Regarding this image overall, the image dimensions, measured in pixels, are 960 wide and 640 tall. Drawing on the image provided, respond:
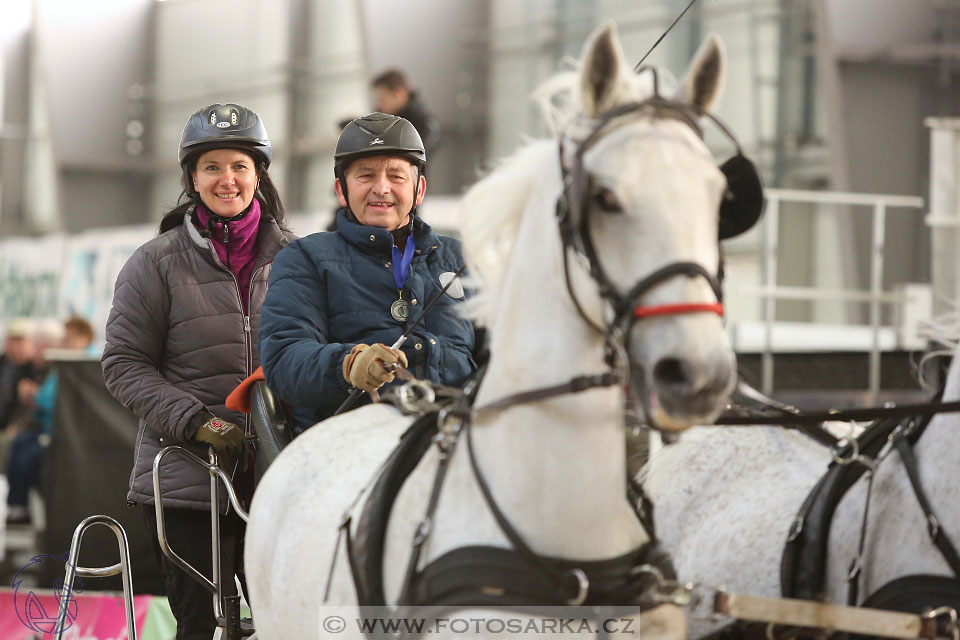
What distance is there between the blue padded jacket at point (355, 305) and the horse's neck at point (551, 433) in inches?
35.1

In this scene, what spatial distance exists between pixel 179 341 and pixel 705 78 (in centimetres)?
221

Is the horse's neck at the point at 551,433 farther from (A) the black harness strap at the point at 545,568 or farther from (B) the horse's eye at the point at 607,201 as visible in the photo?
(B) the horse's eye at the point at 607,201

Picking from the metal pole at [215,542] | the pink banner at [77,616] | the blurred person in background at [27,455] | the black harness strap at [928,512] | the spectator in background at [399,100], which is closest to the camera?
the black harness strap at [928,512]

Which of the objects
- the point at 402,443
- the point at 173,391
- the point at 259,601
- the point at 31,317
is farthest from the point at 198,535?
the point at 31,317

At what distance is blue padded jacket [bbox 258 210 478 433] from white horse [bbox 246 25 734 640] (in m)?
0.79

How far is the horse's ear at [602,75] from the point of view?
2350mm

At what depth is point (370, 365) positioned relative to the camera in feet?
10.1

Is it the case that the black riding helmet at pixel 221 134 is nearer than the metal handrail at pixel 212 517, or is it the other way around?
the metal handrail at pixel 212 517

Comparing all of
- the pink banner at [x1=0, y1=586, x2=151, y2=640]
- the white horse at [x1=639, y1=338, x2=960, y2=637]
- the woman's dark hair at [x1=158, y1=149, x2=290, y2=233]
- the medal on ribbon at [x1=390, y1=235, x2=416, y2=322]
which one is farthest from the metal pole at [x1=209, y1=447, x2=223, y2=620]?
the pink banner at [x1=0, y1=586, x2=151, y2=640]

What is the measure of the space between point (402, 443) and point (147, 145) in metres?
20.4

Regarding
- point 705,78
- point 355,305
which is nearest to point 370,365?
point 355,305

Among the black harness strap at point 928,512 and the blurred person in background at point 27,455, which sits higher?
the black harness strap at point 928,512

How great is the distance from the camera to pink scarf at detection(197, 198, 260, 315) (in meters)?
4.19

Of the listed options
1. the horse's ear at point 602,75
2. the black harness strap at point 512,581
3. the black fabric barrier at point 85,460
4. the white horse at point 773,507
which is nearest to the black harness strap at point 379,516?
the black harness strap at point 512,581
